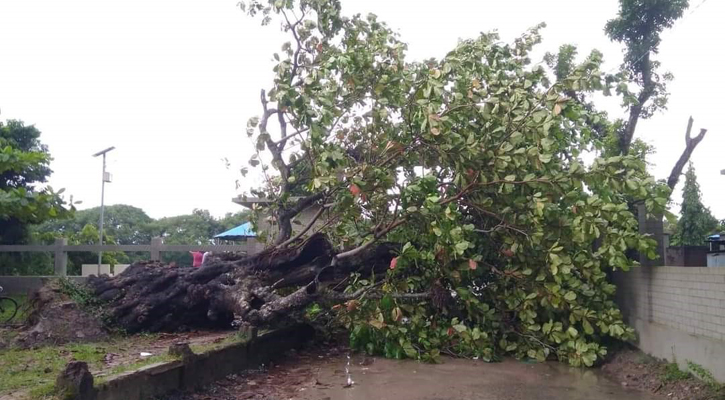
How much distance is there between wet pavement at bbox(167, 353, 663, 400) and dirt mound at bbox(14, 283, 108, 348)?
8.02 feet

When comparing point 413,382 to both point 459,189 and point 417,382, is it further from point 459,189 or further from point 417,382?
point 459,189

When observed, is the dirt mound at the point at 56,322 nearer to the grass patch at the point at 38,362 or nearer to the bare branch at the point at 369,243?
the grass patch at the point at 38,362

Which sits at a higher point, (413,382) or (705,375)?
(705,375)

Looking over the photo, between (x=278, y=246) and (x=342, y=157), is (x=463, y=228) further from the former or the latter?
(x=278, y=246)

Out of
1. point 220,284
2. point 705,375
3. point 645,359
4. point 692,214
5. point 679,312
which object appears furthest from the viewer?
point 692,214

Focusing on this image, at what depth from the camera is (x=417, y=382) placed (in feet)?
27.8

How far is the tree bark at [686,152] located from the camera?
36.8ft

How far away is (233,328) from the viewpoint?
10797 mm

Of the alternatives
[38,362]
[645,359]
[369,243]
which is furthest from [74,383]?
[645,359]

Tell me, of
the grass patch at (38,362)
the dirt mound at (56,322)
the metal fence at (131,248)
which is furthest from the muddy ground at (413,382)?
the metal fence at (131,248)

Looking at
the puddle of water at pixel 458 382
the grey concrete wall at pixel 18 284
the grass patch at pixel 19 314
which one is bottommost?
the puddle of water at pixel 458 382

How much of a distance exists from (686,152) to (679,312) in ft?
13.9

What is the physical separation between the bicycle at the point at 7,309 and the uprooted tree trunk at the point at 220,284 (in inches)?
67.1

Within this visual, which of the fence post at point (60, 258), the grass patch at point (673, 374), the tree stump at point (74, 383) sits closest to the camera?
the tree stump at point (74, 383)
